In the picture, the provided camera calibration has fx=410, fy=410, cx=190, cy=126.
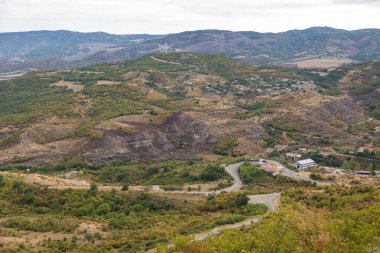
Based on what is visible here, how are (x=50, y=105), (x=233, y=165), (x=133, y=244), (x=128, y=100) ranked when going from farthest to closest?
1. (x=128, y=100)
2. (x=50, y=105)
3. (x=233, y=165)
4. (x=133, y=244)

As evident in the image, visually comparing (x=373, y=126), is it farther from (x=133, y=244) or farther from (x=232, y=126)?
(x=133, y=244)

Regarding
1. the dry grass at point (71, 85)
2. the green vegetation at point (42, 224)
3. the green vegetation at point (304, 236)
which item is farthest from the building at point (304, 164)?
the dry grass at point (71, 85)

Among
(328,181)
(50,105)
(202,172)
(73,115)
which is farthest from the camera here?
(50,105)

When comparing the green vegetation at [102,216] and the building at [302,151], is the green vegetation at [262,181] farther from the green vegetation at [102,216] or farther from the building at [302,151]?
the building at [302,151]

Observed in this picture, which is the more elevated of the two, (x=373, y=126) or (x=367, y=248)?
(x=367, y=248)

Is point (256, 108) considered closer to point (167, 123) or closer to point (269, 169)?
→ point (167, 123)

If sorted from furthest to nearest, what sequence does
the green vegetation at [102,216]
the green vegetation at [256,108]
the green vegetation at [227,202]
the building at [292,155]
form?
the green vegetation at [256,108], the building at [292,155], the green vegetation at [227,202], the green vegetation at [102,216]

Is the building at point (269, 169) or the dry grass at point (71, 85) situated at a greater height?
the dry grass at point (71, 85)

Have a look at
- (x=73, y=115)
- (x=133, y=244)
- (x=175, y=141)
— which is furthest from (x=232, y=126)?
(x=133, y=244)

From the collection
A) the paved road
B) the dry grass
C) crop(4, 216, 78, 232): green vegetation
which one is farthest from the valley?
the dry grass
